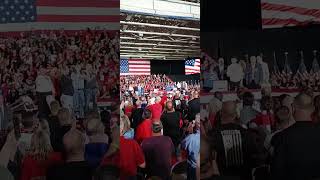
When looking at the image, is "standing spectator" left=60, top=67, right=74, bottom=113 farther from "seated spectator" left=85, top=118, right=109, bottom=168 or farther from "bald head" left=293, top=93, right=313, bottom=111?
"bald head" left=293, top=93, right=313, bottom=111

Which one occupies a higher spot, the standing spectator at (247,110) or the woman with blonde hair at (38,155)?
the standing spectator at (247,110)

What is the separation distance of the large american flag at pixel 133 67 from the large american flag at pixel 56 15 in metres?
14.1

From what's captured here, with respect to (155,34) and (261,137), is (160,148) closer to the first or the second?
(261,137)

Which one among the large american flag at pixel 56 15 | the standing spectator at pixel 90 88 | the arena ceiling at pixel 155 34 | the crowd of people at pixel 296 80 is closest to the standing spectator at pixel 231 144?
the crowd of people at pixel 296 80

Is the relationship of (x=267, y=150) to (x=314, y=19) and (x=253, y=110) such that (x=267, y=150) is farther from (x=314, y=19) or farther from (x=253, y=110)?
(x=314, y=19)

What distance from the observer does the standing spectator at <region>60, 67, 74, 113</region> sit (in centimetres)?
361

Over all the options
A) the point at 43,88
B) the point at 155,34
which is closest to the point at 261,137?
the point at 43,88

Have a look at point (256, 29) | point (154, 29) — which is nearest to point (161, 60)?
point (154, 29)

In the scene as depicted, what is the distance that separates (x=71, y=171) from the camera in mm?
3627

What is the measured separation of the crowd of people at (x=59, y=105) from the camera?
358cm

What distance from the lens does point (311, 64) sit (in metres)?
3.59

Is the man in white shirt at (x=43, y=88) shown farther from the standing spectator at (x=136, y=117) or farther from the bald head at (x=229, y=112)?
the standing spectator at (x=136, y=117)

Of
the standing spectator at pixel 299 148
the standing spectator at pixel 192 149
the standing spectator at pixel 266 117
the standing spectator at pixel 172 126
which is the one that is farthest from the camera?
the standing spectator at pixel 172 126

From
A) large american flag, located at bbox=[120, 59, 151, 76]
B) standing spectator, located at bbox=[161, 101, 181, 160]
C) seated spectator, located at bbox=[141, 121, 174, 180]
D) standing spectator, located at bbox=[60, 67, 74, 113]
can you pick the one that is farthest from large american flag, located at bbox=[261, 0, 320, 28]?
large american flag, located at bbox=[120, 59, 151, 76]
